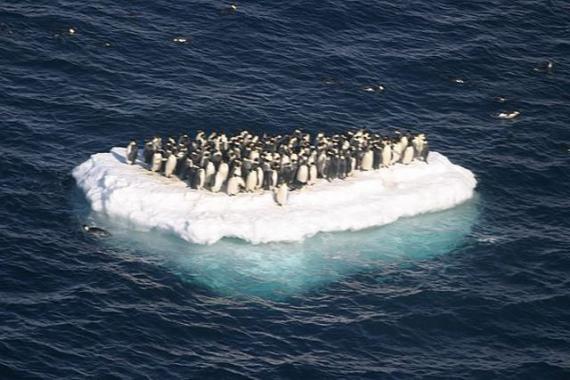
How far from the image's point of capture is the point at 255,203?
259ft

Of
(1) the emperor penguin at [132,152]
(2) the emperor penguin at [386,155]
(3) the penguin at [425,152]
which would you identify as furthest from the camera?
(3) the penguin at [425,152]

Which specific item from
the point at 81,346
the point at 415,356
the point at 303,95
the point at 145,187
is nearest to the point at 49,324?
the point at 81,346

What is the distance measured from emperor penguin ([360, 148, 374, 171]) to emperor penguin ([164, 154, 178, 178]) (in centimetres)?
1323

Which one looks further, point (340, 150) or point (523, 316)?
point (340, 150)

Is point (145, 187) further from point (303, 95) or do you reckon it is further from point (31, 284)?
point (303, 95)

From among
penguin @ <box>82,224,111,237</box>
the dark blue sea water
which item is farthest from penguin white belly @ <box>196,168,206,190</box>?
penguin @ <box>82,224,111,237</box>

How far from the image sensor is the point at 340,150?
84.2 m

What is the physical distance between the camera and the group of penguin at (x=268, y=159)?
7925 centimetres

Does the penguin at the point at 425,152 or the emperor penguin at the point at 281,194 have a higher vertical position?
the penguin at the point at 425,152

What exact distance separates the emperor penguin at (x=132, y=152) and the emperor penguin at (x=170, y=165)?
286cm

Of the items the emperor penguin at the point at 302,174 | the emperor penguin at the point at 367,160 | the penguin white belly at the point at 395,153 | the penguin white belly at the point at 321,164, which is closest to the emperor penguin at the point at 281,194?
the emperor penguin at the point at 302,174

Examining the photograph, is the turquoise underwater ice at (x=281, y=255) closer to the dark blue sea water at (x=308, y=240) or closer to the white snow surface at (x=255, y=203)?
the dark blue sea water at (x=308, y=240)

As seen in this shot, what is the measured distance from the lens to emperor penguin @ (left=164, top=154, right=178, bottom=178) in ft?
264

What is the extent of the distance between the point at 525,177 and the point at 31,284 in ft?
129
